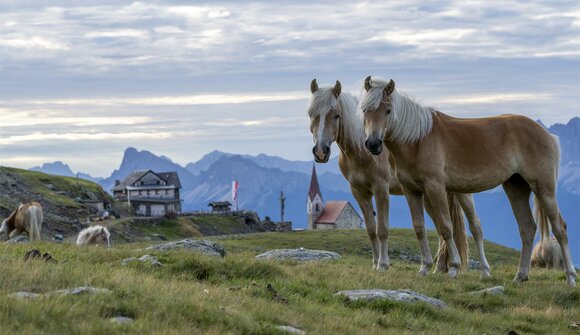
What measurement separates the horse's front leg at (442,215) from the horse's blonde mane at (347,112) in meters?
1.96

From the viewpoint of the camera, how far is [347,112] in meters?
17.9

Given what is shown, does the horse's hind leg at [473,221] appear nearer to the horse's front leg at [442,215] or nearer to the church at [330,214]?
the horse's front leg at [442,215]

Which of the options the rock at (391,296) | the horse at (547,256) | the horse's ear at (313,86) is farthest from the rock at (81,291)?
the horse at (547,256)

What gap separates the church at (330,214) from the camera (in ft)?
533

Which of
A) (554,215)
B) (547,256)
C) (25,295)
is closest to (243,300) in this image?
(25,295)

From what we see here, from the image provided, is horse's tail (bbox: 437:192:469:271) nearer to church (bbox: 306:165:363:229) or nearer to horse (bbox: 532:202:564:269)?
horse (bbox: 532:202:564:269)

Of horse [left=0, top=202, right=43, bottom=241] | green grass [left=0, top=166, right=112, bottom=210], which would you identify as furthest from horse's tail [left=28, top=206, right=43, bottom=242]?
green grass [left=0, top=166, right=112, bottom=210]

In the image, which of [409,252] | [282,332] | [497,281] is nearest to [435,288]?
[497,281]

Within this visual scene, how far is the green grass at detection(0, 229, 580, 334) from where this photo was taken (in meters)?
9.45

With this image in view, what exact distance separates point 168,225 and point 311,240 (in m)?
36.9

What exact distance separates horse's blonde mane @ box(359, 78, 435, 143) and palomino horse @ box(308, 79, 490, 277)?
97cm

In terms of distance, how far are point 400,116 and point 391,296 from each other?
4.71 m

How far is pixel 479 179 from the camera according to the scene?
17.2m

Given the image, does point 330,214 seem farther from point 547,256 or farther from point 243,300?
point 243,300
